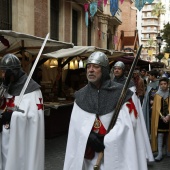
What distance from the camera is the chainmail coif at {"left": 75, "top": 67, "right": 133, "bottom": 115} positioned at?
3451mm

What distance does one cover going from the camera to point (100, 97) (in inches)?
138

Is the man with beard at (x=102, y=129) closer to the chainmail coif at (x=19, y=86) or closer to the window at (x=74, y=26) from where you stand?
the chainmail coif at (x=19, y=86)

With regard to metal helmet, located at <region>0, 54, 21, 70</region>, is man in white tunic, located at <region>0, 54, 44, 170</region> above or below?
below

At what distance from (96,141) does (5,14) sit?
35.7 ft

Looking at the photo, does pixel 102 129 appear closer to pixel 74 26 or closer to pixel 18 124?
pixel 18 124

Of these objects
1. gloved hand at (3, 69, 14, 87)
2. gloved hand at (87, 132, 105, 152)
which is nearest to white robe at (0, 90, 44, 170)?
gloved hand at (3, 69, 14, 87)

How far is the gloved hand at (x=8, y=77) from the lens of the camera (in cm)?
417

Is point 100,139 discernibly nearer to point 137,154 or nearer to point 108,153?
point 108,153

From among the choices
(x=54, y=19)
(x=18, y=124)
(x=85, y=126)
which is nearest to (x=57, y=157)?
(x=18, y=124)

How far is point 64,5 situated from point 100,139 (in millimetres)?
15427

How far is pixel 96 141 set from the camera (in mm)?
3367

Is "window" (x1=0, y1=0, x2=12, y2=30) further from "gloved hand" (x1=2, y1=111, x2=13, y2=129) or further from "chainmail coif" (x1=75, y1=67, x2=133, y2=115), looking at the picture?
"chainmail coif" (x1=75, y1=67, x2=133, y2=115)

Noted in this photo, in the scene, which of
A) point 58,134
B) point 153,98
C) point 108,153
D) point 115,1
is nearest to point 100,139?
point 108,153

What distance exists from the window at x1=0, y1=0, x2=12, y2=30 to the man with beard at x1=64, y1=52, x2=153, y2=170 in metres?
9.96
